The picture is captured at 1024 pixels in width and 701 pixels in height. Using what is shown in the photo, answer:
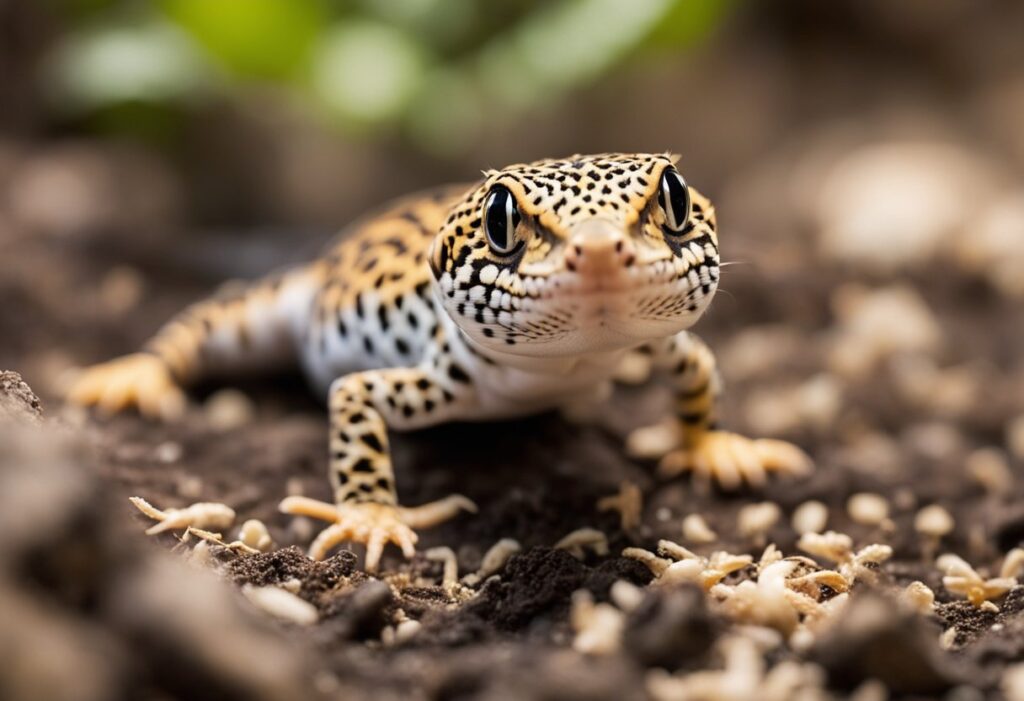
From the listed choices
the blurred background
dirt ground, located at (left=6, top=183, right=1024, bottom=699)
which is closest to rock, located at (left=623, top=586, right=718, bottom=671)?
dirt ground, located at (left=6, top=183, right=1024, bottom=699)

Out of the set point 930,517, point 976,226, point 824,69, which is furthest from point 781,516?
point 824,69

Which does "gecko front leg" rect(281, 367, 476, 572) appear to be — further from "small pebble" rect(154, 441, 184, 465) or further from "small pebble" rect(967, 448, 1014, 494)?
"small pebble" rect(967, 448, 1014, 494)

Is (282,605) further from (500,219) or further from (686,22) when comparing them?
(686,22)

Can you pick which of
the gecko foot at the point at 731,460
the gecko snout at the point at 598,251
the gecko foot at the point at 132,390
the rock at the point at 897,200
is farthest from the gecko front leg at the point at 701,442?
the rock at the point at 897,200

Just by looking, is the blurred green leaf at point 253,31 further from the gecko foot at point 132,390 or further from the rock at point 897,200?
the rock at point 897,200

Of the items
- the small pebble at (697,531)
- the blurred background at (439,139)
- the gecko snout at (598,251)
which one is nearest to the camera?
the gecko snout at (598,251)
